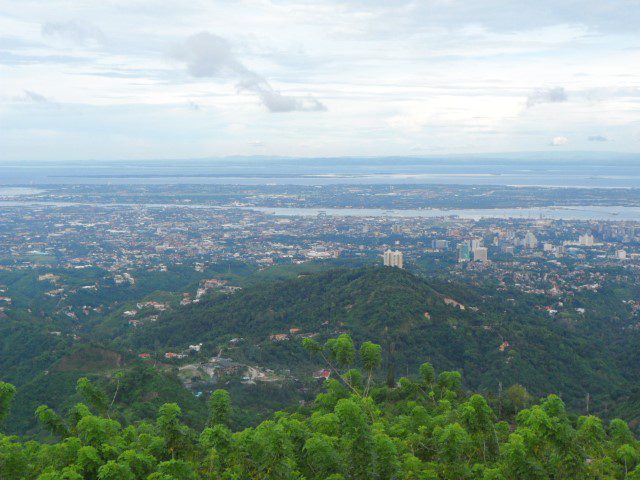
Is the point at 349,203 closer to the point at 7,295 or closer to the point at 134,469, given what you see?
the point at 7,295

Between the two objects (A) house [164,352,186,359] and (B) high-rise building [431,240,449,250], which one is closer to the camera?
(A) house [164,352,186,359]

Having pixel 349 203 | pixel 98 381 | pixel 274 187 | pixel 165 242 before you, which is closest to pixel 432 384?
pixel 98 381

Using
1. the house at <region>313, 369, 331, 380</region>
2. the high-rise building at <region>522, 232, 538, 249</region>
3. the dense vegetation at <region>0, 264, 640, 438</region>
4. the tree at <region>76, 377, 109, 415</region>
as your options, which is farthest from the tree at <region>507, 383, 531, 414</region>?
the high-rise building at <region>522, 232, 538, 249</region>

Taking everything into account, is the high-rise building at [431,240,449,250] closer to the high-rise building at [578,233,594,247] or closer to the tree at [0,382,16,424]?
the high-rise building at [578,233,594,247]

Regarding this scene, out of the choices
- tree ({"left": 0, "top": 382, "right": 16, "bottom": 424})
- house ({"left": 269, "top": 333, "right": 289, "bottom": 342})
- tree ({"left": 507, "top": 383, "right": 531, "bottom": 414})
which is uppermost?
tree ({"left": 0, "top": 382, "right": 16, "bottom": 424})

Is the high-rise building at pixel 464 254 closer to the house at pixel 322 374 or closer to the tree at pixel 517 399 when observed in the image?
the house at pixel 322 374

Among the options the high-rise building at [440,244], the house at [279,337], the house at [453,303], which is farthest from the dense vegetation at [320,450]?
the high-rise building at [440,244]

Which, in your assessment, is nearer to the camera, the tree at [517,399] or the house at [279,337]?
the tree at [517,399]

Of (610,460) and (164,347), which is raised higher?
(610,460)

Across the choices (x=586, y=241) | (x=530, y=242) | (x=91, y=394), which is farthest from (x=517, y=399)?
(x=586, y=241)
